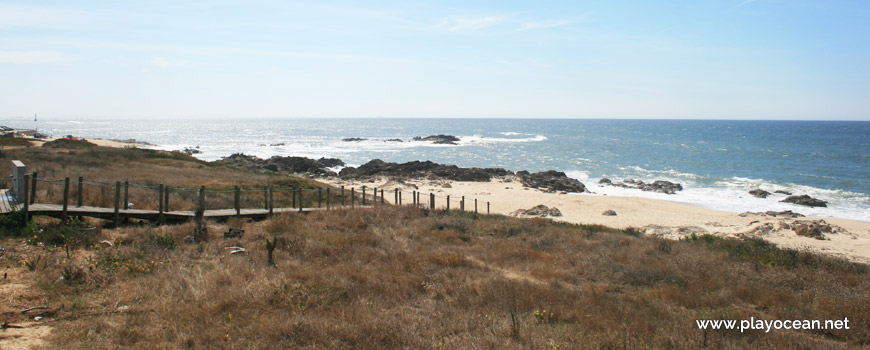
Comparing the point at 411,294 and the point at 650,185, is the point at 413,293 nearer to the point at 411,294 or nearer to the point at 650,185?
the point at 411,294

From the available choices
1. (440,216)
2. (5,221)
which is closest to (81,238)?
(5,221)

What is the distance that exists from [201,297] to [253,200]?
12.1m

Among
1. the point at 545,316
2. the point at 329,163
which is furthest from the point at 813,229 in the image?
the point at 329,163

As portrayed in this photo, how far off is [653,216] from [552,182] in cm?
1545

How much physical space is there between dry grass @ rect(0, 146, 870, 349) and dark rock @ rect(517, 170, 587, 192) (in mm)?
28728

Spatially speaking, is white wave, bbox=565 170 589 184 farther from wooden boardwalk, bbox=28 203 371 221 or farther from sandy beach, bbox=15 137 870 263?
wooden boardwalk, bbox=28 203 371 221

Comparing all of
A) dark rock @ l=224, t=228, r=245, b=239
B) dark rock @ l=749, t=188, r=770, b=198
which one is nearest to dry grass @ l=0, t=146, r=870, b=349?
dark rock @ l=224, t=228, r=245, b=239

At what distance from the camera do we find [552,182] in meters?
43.8

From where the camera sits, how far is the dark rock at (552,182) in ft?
137

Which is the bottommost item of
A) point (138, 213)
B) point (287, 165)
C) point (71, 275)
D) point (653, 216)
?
point (653, 216)

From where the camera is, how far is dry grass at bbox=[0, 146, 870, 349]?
6.30 metres

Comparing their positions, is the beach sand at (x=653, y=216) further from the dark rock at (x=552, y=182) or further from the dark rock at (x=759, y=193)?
the dark rock at (x=759, y=193)

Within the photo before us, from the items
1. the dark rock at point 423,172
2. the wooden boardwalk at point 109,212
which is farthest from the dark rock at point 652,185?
the wooden boardwalk at point 109,212

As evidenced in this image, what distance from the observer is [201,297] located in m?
7.21
